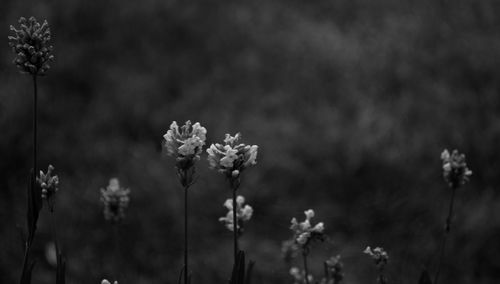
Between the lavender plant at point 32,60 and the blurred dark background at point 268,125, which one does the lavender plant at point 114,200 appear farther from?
the lavender plant at point 32,60

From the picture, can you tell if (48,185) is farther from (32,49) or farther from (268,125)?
(268,125)

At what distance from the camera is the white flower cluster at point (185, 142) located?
1.97 meters

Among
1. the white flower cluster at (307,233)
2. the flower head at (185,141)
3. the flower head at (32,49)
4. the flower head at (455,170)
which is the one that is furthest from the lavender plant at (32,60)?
the flower head at (455,170)

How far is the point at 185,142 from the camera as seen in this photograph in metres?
1.97

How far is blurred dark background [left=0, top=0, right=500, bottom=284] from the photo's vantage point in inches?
167

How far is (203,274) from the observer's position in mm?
4031

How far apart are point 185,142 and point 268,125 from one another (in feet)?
11.9


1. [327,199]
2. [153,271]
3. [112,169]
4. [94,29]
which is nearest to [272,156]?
[327,199]

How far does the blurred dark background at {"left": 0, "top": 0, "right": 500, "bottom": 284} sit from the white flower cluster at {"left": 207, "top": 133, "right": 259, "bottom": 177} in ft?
4.11

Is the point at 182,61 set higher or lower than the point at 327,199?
higher

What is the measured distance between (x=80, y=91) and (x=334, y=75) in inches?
94.9

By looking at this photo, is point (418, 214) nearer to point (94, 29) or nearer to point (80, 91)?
point (80, 91)

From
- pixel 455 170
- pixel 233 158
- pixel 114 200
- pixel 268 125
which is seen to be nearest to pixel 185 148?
pixel 233 158

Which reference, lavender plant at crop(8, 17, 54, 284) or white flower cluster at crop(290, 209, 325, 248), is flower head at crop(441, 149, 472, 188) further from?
lavender plant at crop(8, 17, 54, 284)
